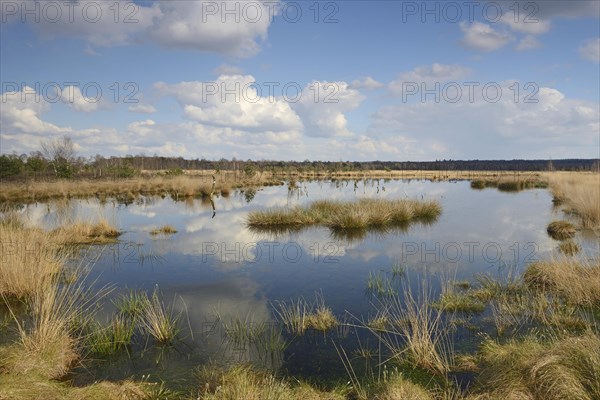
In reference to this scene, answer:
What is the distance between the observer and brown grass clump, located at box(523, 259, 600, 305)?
308 inches

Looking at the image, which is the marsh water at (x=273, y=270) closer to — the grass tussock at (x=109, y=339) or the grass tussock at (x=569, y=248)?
the grass tussock at (x=109, y=339)

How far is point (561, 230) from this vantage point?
15688 millimetres

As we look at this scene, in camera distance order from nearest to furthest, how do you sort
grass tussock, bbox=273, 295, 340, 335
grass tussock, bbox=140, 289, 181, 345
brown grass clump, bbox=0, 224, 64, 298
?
grass tussock, bbox=140, 289, 181, 345 → grass tussock, bbox=273, 295, 340, 335 → brown grass clump, bbox=0, 224, 64, 298

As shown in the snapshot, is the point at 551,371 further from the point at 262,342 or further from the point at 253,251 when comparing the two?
the point at 253,251

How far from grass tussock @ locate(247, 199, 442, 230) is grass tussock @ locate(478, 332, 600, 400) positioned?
11949mm

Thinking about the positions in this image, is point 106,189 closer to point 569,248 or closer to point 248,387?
point 569,248

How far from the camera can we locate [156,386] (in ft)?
17.0

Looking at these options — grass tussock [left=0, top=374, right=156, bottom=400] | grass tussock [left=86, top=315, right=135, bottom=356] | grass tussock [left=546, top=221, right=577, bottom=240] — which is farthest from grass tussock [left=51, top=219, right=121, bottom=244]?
grass tussock [left=546, top=221, right=577, bottom=240]

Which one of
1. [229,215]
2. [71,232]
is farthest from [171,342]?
[229,215]

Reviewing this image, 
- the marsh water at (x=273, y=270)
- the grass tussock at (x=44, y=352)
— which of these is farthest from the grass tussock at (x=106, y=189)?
the grass tussock at (x=44, y=352)

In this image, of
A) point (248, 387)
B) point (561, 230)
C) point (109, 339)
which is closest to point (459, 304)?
point (248, 387)

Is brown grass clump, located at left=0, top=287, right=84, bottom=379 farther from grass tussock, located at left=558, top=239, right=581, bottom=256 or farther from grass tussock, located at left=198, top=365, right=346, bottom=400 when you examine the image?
grass tussock, located at left=558, top=239, right=581, bottom=256

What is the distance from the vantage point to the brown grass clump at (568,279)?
7.82m

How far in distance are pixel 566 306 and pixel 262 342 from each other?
552 cm
